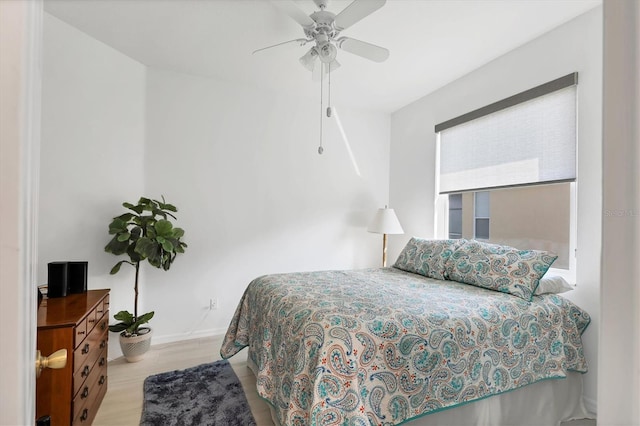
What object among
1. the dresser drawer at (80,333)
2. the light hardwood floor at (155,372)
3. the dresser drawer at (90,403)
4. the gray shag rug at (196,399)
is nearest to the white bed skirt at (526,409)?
the light hardwood floor at (155,372)

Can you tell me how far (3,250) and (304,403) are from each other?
1390 millimetres

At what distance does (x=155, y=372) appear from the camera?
2.49 m

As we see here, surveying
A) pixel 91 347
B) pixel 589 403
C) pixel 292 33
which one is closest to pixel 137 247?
pixel 91 347

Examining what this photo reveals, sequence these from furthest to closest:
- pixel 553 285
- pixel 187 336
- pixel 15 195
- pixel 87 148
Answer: pixel 187 336
pixel 87 148
pixel 553 285
pixel 15 195

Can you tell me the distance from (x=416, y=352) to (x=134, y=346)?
7.93ft

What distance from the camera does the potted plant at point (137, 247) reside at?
255cm

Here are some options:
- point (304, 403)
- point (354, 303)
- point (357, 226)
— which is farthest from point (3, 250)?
point (357, 226)

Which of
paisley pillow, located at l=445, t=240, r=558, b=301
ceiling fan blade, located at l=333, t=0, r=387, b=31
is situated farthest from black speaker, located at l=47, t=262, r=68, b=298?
paisley pillow, located at l=445, t=240, r=558, b=301

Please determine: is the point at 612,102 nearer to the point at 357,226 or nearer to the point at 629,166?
the point at 629,166

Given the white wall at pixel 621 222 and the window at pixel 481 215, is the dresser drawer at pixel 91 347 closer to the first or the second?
the white wall at pixel 621 222

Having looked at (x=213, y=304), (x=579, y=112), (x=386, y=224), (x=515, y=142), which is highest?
(x=579, y=112)

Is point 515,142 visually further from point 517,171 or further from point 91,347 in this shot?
point 91,347

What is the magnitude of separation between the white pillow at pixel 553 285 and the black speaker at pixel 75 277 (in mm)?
3074

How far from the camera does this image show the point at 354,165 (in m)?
4.09
